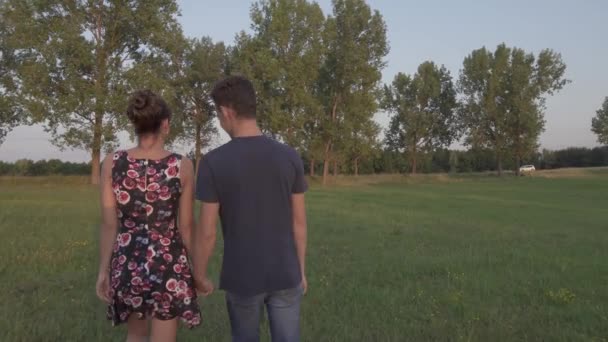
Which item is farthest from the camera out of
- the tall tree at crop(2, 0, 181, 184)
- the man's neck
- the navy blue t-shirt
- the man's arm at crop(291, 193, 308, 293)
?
the tall tree at crop(2, 0, 181, 184)

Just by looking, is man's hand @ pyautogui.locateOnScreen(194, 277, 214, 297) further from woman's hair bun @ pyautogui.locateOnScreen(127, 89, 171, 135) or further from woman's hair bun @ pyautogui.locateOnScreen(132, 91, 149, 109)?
woman's hair bun @ pyautogui.locateOnScreen(132, 91, 149, 109)

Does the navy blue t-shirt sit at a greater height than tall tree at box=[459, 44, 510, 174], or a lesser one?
lesser

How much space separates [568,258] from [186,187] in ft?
29.6

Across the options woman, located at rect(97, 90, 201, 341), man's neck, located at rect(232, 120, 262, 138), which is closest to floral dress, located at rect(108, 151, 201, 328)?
woman, located at rect(97, 90, 201, 341)

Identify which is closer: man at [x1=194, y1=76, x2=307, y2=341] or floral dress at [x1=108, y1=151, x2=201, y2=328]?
man at [x1=194, y1=76, x2=307, y2=341]

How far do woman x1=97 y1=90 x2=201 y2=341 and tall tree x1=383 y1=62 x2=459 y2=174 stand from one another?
77.4 meters

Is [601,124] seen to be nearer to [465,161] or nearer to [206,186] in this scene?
[465,161]

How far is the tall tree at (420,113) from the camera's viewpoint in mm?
80000

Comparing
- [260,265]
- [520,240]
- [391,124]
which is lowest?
[520,240]

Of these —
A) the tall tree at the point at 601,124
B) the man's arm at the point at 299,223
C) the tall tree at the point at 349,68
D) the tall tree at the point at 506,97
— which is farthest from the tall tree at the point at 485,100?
the man's arm at the point at 299,223

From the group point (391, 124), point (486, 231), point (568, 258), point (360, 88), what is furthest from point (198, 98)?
point (568, 258)

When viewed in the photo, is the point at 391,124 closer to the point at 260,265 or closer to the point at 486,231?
the point at 486,231

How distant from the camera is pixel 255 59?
54781mm

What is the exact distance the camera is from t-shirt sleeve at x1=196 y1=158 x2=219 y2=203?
319cm
